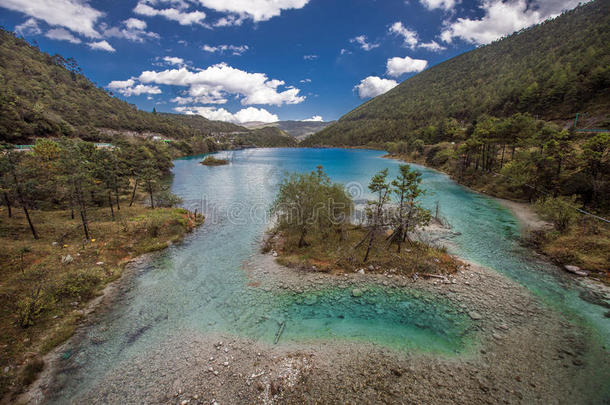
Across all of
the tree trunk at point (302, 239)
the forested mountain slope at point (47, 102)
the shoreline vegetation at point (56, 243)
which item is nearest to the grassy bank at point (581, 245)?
the tree trunk at point (302, 239)

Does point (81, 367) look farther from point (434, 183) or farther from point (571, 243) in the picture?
point (434, 183)

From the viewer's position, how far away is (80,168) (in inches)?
1027

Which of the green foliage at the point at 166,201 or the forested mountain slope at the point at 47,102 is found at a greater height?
the forested mountain slope at the point at 47,102

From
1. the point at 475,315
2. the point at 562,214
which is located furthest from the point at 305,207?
the point at 562,214

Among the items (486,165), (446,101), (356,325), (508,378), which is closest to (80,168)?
(356,325)

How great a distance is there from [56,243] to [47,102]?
135 metres

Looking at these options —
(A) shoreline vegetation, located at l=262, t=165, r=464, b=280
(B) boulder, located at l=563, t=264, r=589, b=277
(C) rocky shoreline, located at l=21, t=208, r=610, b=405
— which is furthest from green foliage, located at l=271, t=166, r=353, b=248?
(B) boulder, located at l=563, t=264, r=589, b=277

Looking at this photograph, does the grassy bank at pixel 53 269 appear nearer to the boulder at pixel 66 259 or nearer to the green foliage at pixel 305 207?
the boulder at pixel 66 259

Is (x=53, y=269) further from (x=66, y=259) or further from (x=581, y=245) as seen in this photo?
(x=581, y=245)

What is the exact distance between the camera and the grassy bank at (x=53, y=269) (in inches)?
553

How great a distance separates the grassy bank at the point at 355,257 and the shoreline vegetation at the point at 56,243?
16.6 m

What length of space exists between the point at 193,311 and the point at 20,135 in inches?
3296

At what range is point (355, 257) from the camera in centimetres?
2438

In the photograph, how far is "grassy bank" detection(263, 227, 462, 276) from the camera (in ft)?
74.1
